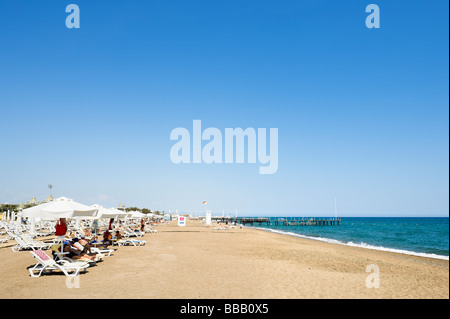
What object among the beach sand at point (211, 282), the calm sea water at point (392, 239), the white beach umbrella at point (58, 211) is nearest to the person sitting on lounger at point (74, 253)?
the beach sand at point (211, 282)

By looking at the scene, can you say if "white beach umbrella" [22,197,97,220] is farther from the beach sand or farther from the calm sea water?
the calm sea water

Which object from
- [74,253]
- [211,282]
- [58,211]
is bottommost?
[211,282]

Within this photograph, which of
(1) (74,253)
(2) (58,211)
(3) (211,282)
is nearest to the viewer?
(3) (211,282)

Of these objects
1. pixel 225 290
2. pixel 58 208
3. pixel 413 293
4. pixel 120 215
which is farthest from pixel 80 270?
pixel 413 293

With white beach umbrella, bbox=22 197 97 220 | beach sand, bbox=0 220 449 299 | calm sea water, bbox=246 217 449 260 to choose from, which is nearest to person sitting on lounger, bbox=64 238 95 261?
beach sand, bbox=0 220 449 299

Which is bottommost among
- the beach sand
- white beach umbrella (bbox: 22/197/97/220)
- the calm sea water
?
the calm sea water

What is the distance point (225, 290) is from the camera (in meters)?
7.49

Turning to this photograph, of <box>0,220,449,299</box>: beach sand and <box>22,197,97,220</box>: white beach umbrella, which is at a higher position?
<box>22,197,97,220</box>: white beach umbrella

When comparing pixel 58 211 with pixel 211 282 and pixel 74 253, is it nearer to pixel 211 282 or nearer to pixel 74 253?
pixel 74 253

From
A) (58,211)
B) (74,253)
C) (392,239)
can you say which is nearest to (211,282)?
(74,253)

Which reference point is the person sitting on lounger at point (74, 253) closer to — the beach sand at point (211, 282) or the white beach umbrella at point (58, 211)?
the beach sand at point (211, 282)

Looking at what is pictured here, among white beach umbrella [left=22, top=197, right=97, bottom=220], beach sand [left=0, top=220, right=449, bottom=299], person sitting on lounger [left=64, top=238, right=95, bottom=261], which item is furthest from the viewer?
→ person sitting on lounger [left=64, top=238, right=95, bottom=261]

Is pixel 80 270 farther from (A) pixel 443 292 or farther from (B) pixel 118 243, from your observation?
(A) pixel 443 292
